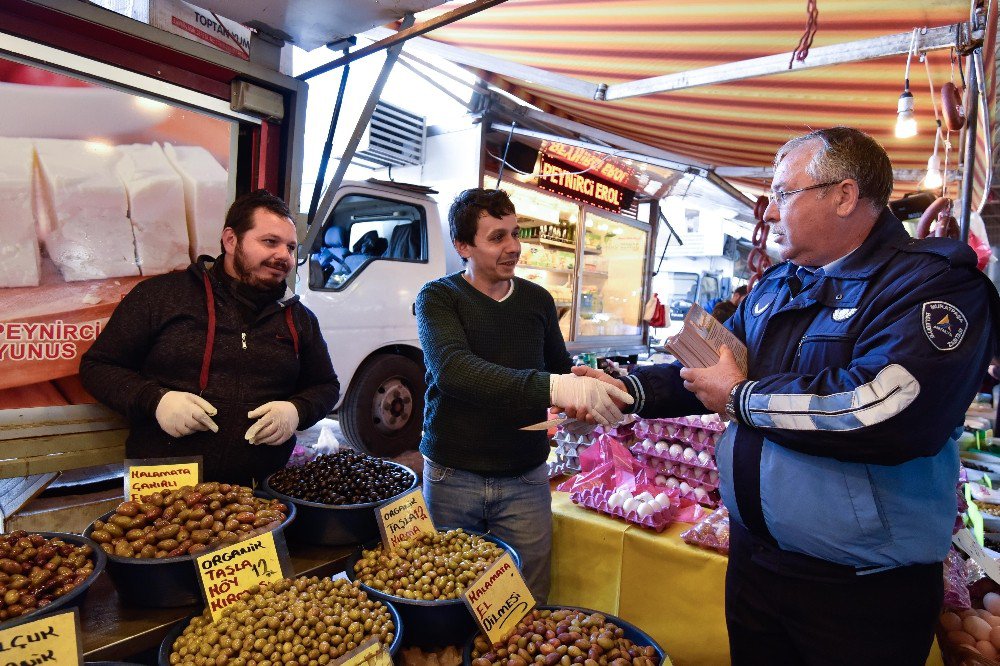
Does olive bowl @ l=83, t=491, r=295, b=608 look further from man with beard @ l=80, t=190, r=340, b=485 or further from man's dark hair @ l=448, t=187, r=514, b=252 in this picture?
man's dark hair @ l=448, t=187, r=514, b=252

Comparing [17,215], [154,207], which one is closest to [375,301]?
[154,207]

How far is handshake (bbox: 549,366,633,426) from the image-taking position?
1.97 m

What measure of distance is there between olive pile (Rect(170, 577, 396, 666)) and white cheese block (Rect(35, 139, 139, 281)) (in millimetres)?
1388

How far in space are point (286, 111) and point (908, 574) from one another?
2745 mm

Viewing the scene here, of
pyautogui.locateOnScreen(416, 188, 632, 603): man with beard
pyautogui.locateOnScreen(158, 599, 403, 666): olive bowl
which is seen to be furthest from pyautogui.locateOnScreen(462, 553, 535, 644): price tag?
pyautogui.locateOnScreen(416, 188, 632, 603): man with beard

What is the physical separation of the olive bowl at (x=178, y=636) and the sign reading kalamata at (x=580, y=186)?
6.64m

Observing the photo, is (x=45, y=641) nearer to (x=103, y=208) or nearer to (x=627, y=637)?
(x=627, y=637)

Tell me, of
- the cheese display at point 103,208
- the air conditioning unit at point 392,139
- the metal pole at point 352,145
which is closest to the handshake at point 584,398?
the metal pole at point 352,145

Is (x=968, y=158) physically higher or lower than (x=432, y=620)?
higher

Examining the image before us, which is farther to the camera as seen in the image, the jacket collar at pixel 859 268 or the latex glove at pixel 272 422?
Answer: the latex glove at pixel 272 422

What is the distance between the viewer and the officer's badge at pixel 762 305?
6.12 feet

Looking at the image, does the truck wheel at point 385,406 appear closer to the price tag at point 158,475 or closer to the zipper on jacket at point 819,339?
the price tag at point 158,475

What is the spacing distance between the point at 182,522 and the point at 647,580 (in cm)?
Answer: 194

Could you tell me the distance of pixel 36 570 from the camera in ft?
4.31
